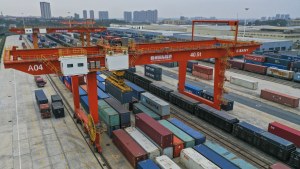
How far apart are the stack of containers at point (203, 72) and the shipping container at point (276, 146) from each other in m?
35.2

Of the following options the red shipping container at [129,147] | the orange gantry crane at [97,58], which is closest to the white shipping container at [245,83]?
the orange gantry crane at [97,58]

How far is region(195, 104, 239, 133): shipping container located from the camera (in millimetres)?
33000

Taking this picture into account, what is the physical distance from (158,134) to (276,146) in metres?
14.2

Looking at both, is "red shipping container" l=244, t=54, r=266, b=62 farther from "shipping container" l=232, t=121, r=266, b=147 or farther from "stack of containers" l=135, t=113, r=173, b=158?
"stack of containers" l=135, t=113, r=173, b=158

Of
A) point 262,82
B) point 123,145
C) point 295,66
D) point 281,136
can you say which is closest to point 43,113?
point 123,145

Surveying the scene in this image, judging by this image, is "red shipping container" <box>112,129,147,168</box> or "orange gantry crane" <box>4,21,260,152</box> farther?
"orange gantry crane" <box>4,21,260,152</box>

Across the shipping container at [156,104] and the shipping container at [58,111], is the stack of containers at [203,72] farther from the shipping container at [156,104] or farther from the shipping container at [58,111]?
the shipping container at [58,111]

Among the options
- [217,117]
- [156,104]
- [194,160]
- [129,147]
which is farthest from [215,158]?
[156,104]

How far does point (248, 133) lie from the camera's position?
3006cm

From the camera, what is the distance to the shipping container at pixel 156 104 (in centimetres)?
3534

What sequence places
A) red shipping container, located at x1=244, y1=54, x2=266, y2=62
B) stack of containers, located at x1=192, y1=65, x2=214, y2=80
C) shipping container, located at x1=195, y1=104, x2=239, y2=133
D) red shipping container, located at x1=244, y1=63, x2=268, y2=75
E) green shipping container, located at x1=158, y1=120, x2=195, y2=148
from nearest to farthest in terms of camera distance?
green shipping container, located at x1=158, y1=120, x2=195, y2=148 → shipping container, located at x1=195, y1=104, x2=239, y2=133 → stack of containers, located at x1=192, y1=65, x2=214, y2=80 → red shipping container, located at x1=244, y1=63, x2=268, y2=75 → red shipping container, located at x1=244, y1=54, x2=266, y2=62

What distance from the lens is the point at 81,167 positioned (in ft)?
85.1

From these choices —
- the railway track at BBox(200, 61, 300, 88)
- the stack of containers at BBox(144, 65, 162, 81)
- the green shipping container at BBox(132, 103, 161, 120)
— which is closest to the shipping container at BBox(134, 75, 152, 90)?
the stack of containers at BBox(144, 65, 162, 81)

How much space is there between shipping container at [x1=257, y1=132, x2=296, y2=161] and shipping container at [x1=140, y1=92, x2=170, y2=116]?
13791mm
